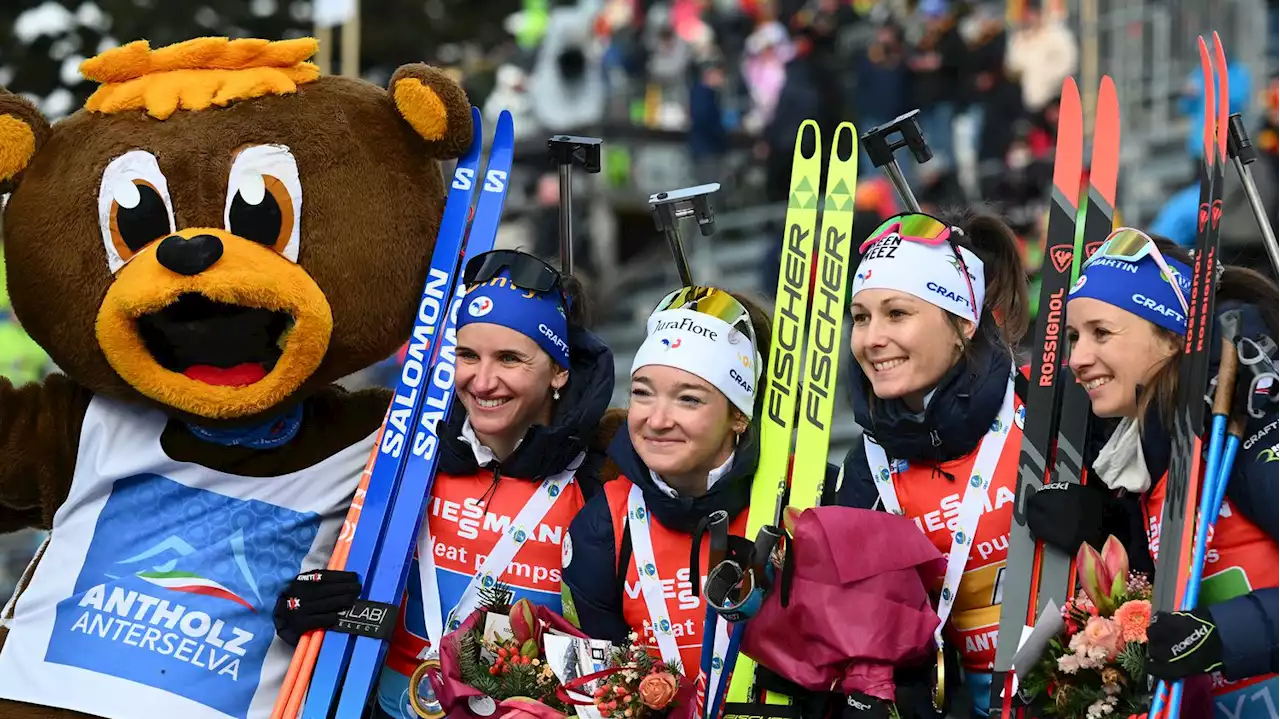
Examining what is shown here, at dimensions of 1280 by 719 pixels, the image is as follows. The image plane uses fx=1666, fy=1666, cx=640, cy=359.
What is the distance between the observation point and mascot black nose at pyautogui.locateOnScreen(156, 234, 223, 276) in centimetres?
415

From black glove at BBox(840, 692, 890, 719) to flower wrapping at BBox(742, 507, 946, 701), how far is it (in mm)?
13

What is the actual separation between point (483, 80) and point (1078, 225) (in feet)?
38.9

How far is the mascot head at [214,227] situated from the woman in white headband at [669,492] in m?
0.83

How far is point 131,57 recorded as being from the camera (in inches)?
176

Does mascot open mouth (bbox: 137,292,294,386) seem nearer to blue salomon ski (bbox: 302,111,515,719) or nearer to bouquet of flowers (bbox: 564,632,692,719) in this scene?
blue salomon ski (bbox: 302,111,515,719)

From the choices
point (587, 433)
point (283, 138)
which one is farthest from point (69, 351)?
point (587, 433)

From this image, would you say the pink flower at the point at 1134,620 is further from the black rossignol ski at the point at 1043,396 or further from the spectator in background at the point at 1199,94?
the spectator in background at the point at 1199,94

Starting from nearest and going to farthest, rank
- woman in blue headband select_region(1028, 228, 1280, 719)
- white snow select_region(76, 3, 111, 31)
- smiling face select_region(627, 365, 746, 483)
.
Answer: woman in blue headband select_region(1028, 228, 1280, 719), smiling face select_region(627, 365, 746, 483), white snow select_region(76, 3, 111, 31)

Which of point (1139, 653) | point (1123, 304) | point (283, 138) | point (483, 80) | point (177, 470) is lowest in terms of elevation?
point (1139, 653)

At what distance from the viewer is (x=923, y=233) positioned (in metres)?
4.07

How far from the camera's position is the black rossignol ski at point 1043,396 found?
379 centimetres

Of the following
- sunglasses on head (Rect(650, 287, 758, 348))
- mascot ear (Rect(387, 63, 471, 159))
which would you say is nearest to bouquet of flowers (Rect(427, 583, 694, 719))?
sunglasses on head (Rect(650, 287, 758, 348))

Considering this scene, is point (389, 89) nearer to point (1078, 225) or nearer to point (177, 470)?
point (177, 470)

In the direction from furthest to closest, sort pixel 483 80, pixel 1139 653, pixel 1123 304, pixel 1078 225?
1. pixel 483 80
2. pixel 1078 225
3. pixel 1123 304
4. pixel 1139 653
